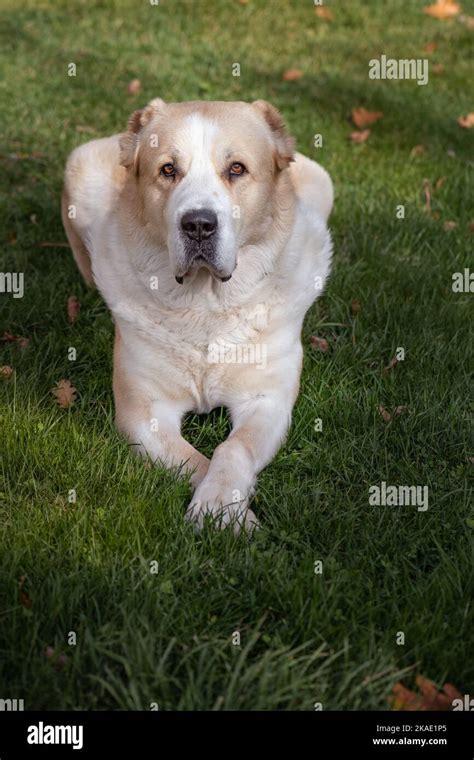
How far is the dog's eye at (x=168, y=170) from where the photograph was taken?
3.25m

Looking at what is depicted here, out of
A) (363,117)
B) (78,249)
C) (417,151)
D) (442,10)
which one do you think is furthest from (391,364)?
(442,10)

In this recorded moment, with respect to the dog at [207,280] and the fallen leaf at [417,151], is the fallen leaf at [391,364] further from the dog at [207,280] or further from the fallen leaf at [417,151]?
the fallen leaf at [417,151]

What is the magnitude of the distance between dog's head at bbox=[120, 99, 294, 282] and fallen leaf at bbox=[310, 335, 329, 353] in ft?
2.44

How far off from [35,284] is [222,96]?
3092mm

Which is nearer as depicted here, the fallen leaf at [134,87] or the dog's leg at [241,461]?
the dog's leg at [241,461]

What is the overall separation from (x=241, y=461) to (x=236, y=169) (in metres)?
Result: 1.09

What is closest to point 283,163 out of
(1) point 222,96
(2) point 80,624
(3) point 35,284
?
(3) point 35,284

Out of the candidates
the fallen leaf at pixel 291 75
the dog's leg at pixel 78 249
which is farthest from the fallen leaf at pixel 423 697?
the fallen leaf at pixel 291 75

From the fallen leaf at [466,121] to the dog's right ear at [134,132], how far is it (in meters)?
3.47

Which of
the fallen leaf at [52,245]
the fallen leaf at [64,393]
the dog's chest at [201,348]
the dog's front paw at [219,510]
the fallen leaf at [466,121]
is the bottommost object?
the dog's front paw at [219,510]

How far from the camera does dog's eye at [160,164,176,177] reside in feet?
10.7

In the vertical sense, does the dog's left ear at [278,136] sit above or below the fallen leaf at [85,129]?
below

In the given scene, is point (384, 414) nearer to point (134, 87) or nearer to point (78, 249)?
point (78, 249)
